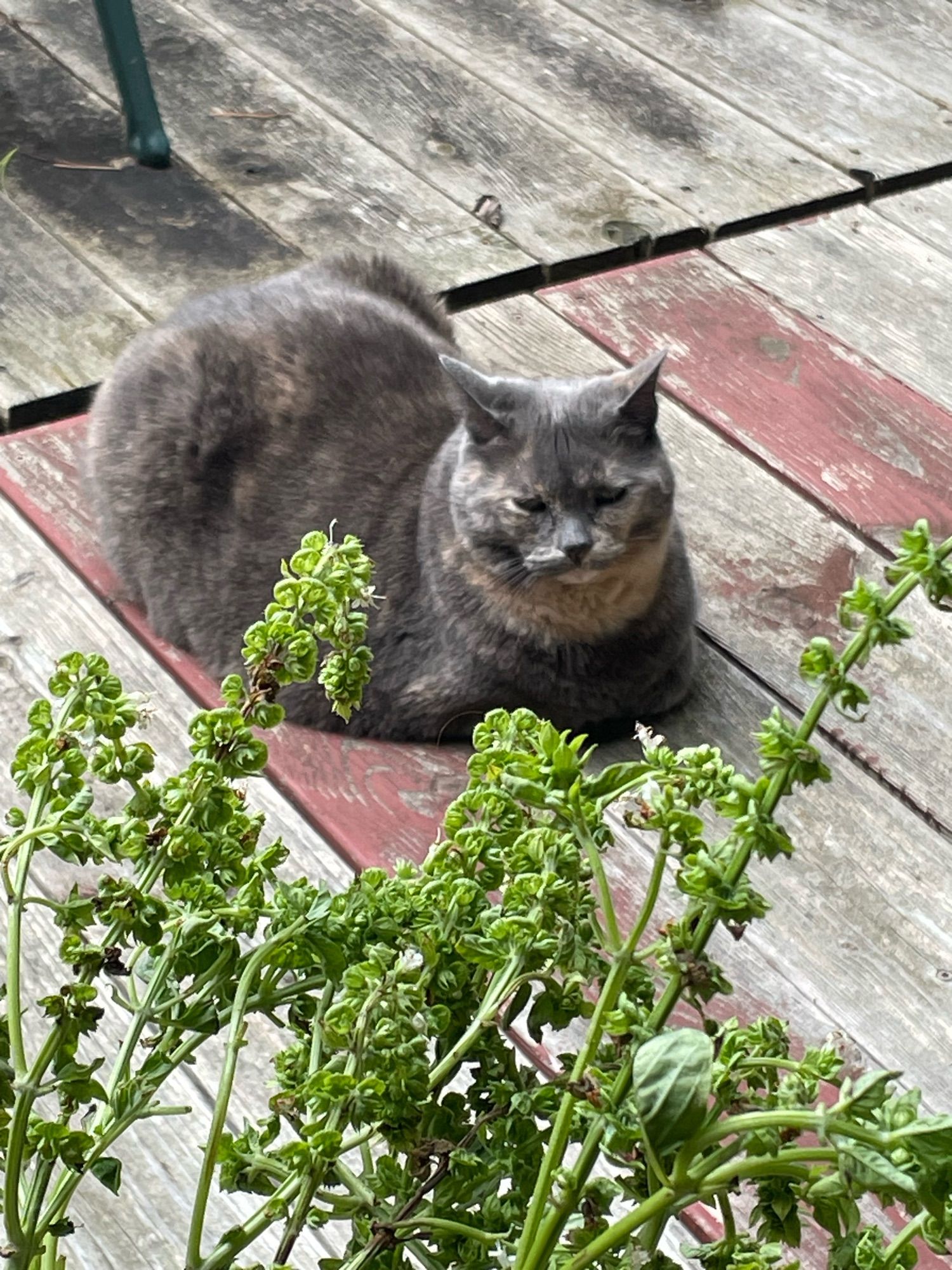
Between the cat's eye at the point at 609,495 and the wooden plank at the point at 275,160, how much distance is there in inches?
37.4

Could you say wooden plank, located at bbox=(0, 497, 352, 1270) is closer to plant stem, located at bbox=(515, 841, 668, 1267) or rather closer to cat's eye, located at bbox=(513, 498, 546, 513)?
cat's eye, located at bbox=(513, 498, 546, 513)

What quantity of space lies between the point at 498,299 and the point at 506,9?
1123 millimetres

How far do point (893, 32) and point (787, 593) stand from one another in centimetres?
190

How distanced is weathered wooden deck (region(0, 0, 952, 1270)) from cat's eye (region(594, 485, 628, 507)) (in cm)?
30

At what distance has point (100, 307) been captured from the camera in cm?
264

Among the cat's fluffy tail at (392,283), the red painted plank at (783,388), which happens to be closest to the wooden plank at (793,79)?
the red painted plank at (783,388)

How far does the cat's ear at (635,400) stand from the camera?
1886 millimetres

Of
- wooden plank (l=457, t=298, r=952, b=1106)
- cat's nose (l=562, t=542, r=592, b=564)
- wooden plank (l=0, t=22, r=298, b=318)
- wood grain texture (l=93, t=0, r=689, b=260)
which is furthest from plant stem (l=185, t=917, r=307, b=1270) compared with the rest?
wood grain texture (l=93, t=0, r=689, b=260)

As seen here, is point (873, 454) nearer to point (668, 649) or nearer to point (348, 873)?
point (668, 649)

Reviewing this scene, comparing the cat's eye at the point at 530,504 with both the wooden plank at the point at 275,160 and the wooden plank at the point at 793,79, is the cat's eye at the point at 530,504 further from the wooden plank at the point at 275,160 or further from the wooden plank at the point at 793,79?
the wooden plank at the point at 793,79

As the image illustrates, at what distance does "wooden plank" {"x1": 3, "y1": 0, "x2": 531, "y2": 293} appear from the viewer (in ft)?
9.29

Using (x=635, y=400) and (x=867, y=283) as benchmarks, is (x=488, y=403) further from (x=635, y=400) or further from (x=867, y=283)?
(x=867, y=283)

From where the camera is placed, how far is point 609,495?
191 cm

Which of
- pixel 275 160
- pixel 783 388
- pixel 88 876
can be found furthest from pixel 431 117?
pixel 88 876
